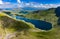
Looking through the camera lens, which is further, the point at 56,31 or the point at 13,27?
the point at 56,31

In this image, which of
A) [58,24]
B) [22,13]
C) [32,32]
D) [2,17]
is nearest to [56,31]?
[58,24]

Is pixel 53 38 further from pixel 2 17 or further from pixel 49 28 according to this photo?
pixel 2 17

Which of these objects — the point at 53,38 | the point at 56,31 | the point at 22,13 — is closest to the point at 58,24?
the point at 56,31

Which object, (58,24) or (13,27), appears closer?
(13,27)

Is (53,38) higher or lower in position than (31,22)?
lower

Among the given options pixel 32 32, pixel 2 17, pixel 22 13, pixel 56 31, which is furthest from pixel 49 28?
pixel 2 17

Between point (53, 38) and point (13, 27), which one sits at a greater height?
point (13, 27)

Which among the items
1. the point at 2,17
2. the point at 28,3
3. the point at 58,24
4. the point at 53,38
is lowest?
the point at 53,38

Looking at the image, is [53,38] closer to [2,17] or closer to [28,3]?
[28,3]

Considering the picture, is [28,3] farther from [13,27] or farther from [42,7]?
[13,27]
